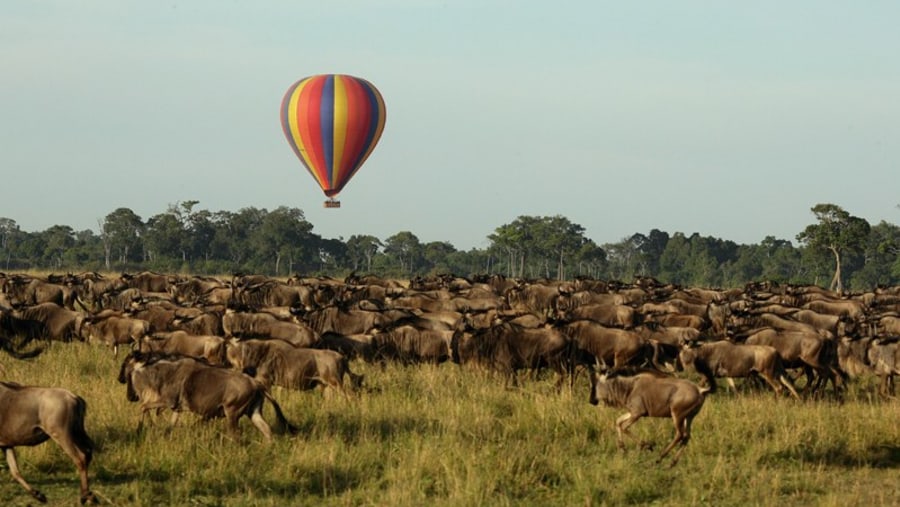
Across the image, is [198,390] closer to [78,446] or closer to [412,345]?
[78,446]

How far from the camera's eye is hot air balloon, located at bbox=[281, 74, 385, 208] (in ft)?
139

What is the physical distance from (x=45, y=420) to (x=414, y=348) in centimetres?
831

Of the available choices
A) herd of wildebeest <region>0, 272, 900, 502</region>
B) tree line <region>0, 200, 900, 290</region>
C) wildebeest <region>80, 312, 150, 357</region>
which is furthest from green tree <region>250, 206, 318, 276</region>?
wildebeest <region>80, 312, 150, 357</region>

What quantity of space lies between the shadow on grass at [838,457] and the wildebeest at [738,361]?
350cm

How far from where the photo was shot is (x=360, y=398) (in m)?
12.5

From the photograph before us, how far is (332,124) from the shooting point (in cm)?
4234

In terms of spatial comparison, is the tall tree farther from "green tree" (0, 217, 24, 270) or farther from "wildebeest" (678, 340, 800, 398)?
"wildebeest" (678, 340, 800, 398)

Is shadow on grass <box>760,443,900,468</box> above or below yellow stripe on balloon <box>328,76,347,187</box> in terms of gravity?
below

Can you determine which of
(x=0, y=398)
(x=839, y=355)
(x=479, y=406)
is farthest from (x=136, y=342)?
(x=839, y=355)

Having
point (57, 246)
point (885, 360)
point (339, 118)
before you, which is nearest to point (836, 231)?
point (339, 118)

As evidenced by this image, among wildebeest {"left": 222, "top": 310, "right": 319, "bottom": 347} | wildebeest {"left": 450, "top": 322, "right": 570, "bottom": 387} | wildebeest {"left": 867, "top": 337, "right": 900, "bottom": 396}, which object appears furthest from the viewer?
wildebeest {"left": 867, "top": 337, "right": 900, "bottom": 396}

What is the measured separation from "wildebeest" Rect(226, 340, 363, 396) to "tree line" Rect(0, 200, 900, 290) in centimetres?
7322

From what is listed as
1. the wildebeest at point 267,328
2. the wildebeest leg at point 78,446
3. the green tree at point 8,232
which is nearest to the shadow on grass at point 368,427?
the wildebeest at point 267,328

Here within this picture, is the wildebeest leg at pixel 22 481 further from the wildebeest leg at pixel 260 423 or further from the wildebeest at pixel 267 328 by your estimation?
the wildebeest at pixel 267 328
